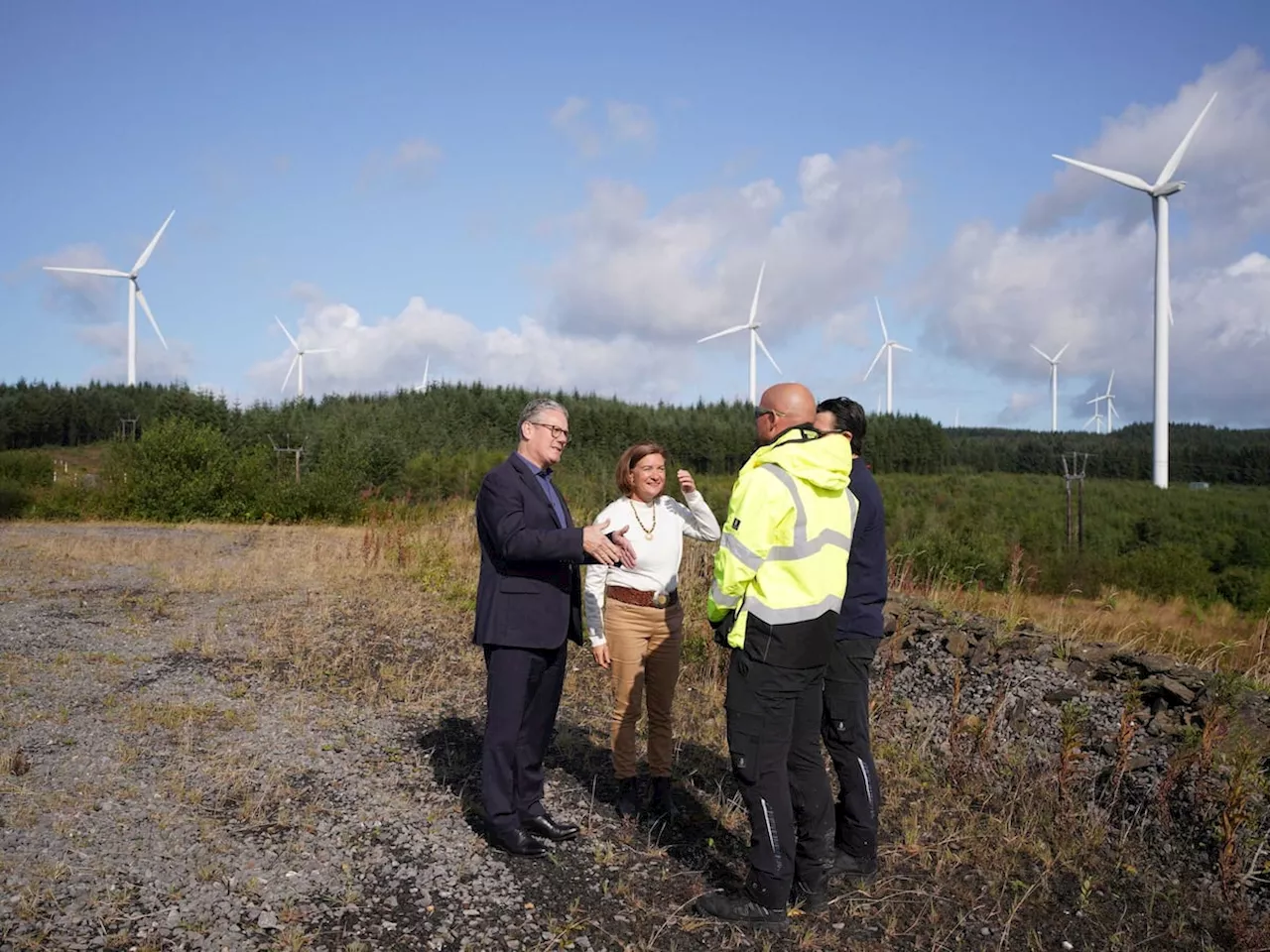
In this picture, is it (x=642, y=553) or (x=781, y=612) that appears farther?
(x=642, y=553)

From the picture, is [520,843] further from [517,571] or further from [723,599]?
[723,599]

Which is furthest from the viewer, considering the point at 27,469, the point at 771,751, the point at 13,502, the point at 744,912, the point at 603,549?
the point at 27,469

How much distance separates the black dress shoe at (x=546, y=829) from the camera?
4.43 meters

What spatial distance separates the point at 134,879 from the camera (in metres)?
3.87

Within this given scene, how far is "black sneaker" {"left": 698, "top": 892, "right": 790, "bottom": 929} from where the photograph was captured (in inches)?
143

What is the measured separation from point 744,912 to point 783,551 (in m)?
1.48

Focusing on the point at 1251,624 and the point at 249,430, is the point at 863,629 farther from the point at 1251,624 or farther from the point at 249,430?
the point at 249,430

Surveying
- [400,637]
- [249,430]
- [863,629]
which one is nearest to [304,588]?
[400,637]

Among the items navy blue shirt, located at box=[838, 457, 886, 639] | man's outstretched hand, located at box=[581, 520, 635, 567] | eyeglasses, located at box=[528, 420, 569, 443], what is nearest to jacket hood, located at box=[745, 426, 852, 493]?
navy blue shirt, located at box=[838, 457, 886, 639]

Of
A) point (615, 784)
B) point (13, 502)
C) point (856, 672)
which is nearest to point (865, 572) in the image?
point (856, 672)

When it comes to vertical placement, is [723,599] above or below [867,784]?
above

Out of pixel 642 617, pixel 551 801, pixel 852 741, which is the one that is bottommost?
pixel 551 801

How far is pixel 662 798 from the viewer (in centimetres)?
486

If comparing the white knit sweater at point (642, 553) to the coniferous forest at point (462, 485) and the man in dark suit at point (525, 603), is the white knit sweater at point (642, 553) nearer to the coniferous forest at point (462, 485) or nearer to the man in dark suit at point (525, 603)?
the man in dark suit at point (525, 603)
